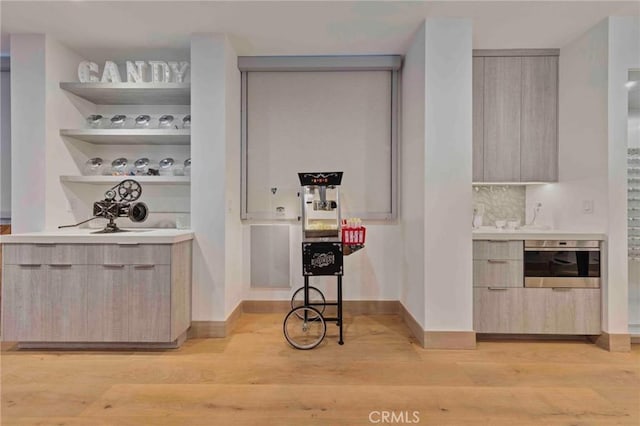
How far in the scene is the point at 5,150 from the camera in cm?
353

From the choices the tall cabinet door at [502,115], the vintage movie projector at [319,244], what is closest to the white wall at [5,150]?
the vintage movie projector at [319,244]

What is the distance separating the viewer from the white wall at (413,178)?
3.01 metres

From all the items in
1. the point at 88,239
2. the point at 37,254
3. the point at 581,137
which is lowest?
the point at 37,254

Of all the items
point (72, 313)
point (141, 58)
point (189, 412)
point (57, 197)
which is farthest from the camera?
point (141, 58)

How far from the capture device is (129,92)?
3.37 m

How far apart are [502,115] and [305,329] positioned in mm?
2878

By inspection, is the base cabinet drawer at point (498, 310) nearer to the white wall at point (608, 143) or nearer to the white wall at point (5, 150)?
the white wall at point (608, 143)

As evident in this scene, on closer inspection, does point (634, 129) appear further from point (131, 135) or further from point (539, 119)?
point (131, 135)

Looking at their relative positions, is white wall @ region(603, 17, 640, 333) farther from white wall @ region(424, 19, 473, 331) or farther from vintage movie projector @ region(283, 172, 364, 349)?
vintage movie projector @ region(283, 172, 364, 349)

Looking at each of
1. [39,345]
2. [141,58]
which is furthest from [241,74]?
[39,345]

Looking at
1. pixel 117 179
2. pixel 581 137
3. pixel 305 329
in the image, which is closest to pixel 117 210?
pixel 117 179

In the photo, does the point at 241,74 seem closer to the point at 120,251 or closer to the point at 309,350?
the point at 120,251

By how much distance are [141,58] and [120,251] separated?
216 cm

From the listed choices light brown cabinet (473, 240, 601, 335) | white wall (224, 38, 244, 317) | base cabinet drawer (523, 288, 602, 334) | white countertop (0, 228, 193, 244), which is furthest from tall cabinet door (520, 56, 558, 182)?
white countertop (0, 228, 193, 244)
